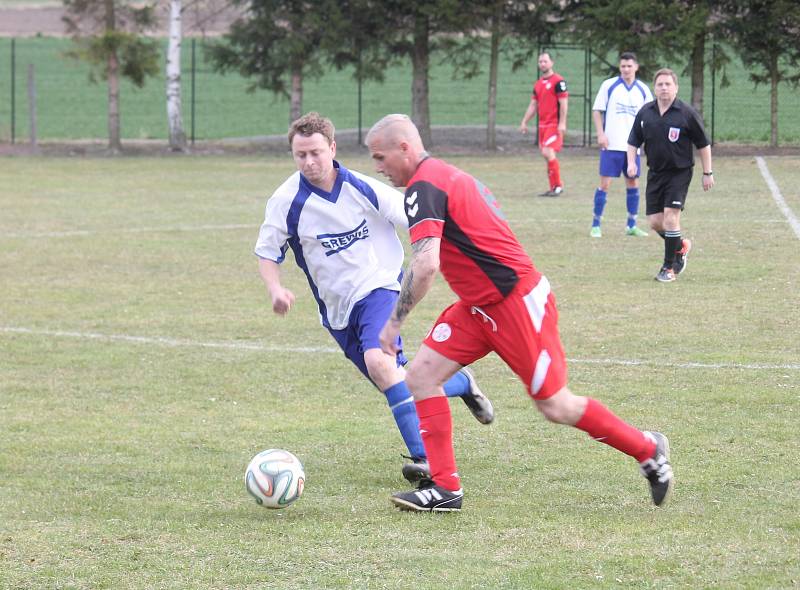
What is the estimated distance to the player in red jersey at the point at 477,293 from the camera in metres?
5.26

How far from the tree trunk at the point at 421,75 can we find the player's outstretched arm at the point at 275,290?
22.9 metres

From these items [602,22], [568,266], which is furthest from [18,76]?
[568,266]

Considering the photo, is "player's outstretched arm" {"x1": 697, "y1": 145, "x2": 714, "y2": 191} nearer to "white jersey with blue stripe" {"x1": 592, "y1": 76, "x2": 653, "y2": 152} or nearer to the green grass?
"white jersey with blue stripe" {"x1": 592, "y1": 76, "x2": 653, "y2": 152}

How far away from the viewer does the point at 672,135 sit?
1195 centimetres

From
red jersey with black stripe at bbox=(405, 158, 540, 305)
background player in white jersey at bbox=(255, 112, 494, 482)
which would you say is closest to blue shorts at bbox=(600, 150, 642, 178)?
background player in white jersey at bbox=(255, 112, 494, 482)

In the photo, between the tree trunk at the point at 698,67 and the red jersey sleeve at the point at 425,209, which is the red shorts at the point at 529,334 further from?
the tree trunk at the point at 698,67

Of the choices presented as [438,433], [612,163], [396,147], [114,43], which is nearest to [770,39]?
[612,163]

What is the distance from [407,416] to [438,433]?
56 centimetres

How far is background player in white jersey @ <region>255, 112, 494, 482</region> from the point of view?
20.4ft

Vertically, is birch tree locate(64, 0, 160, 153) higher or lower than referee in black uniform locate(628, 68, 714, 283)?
higher

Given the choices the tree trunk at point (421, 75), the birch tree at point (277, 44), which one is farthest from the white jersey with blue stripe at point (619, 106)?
the birch tree at point (277, 44)

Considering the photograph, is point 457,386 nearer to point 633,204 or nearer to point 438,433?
point 438,433

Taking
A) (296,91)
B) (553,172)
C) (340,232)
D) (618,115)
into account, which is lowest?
(340,232)

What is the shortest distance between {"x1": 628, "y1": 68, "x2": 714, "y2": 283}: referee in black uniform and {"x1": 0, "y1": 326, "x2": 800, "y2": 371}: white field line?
11.3 feet
